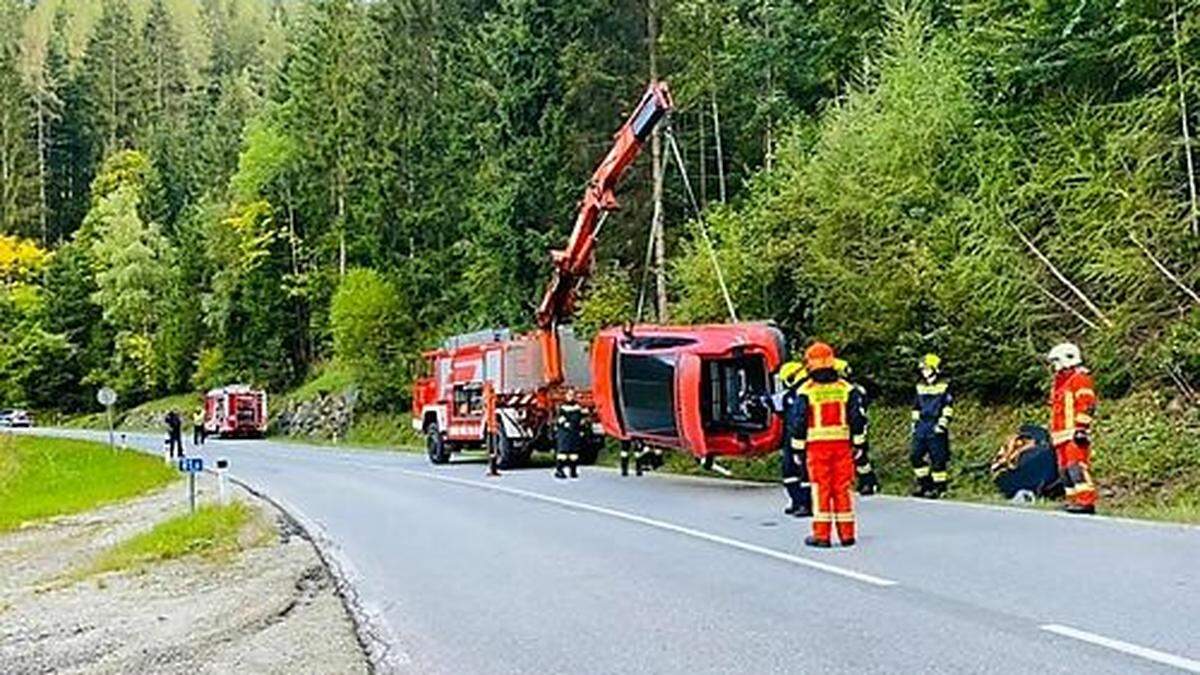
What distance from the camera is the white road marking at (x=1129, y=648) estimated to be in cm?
646

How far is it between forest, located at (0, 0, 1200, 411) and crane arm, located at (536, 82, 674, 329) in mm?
2013

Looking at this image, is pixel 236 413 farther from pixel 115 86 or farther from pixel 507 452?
pixel 115 86

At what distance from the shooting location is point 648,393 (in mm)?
21359

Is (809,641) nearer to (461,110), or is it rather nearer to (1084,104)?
(1084,104)

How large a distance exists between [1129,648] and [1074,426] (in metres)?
7.68

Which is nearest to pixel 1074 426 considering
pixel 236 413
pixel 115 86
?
pixel 236 413

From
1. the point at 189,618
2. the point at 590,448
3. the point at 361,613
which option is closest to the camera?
the point at 361,613

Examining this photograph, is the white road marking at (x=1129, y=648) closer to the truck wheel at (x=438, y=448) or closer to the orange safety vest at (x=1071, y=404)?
the orange safety vest at (x=1071, y=404)

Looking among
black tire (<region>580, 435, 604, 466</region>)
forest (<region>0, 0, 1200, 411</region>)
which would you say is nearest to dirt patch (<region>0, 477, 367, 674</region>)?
forest (<region>0, 0, 1200, 411</region>)

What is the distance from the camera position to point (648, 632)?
8.16 meters

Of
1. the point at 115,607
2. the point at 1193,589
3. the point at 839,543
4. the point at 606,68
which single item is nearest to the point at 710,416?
the point at 839,543

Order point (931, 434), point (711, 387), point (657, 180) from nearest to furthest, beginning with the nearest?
point (931, 434), point (711, 387), point (657, 180)

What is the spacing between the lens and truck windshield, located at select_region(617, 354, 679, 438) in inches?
816

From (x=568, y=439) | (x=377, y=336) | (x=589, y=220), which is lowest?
(x=568, y=439)
